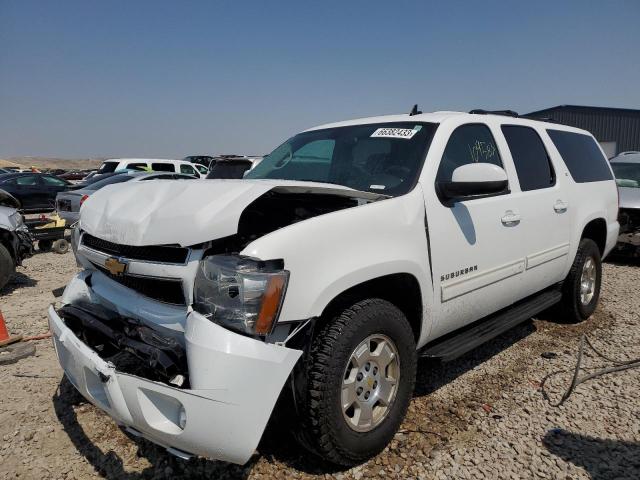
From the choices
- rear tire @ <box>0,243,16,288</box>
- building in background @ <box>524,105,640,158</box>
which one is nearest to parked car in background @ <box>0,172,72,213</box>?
rear tire @ <box>0,243,16,288</box>

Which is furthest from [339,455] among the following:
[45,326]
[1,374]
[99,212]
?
[45,326]

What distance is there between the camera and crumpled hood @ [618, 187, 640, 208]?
23.8ft

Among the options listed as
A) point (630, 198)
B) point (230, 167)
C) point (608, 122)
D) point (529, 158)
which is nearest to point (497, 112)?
point (529, 158)

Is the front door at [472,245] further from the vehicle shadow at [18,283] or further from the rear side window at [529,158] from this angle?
the vehicle shadow at [18,283]

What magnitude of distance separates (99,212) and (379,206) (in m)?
1.49

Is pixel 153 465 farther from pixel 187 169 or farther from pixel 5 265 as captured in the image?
pixel 187 169

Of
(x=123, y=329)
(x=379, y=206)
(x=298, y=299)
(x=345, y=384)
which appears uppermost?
(x=379, y=206)

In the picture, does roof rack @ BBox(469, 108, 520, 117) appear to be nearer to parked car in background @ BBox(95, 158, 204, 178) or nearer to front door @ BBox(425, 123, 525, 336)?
front door @ BBox(425, 123, 525, 336)

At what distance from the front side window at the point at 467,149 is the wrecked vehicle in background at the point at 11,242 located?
551 centimetres

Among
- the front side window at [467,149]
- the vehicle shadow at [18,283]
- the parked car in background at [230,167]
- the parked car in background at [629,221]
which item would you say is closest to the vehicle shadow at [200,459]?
the front side window at [467,149]

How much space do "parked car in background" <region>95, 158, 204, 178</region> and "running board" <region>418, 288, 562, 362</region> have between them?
14.1m

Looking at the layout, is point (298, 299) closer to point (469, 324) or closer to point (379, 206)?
point (379, 206)

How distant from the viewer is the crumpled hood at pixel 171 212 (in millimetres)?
1993

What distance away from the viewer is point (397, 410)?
8.09 ft
